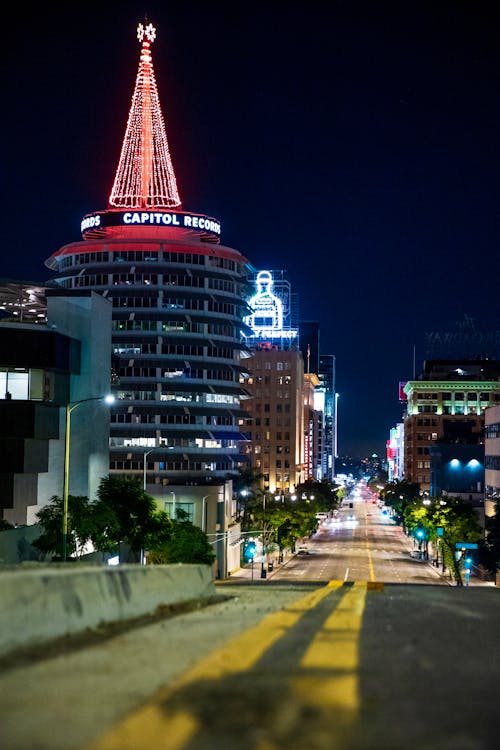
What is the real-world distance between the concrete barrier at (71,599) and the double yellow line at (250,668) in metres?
2.49

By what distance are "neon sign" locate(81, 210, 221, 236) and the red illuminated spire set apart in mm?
2546

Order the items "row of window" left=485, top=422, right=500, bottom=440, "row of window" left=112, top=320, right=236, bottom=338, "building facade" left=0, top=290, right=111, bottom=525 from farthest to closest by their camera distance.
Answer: "row of window" left=112, top=320, right=236, bottom=338 < "row of window" left=485, top=422, right=500, bottom=440 < "building facade" left=0, top=290, right=111, bottom=525

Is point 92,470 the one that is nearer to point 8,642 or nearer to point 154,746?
point 8,642

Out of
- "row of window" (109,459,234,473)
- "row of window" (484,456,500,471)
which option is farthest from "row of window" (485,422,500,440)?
"row of window" (109,459,234,473)

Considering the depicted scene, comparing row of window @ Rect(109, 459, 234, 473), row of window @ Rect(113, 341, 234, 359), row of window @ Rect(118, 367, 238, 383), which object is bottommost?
row of window @ Rect(109, 459, 234, 473)

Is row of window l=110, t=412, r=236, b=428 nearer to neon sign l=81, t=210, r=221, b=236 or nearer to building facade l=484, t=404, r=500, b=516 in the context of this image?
neon sign l=81, t=210, r=221, b=236

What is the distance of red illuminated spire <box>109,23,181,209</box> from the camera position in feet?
466

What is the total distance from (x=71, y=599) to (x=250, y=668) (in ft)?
14.2

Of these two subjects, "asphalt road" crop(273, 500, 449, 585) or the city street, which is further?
"asphalt road" crop(273, 500, 449, 585)

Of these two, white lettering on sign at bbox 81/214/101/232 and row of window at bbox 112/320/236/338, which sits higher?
white lettering on sign at bbox 81/214/101/232

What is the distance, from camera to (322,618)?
62.0 ft

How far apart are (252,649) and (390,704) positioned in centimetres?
346

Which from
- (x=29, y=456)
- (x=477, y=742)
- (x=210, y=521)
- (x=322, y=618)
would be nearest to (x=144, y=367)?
(x=210, y=521)

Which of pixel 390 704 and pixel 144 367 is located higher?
pixel 144 367
